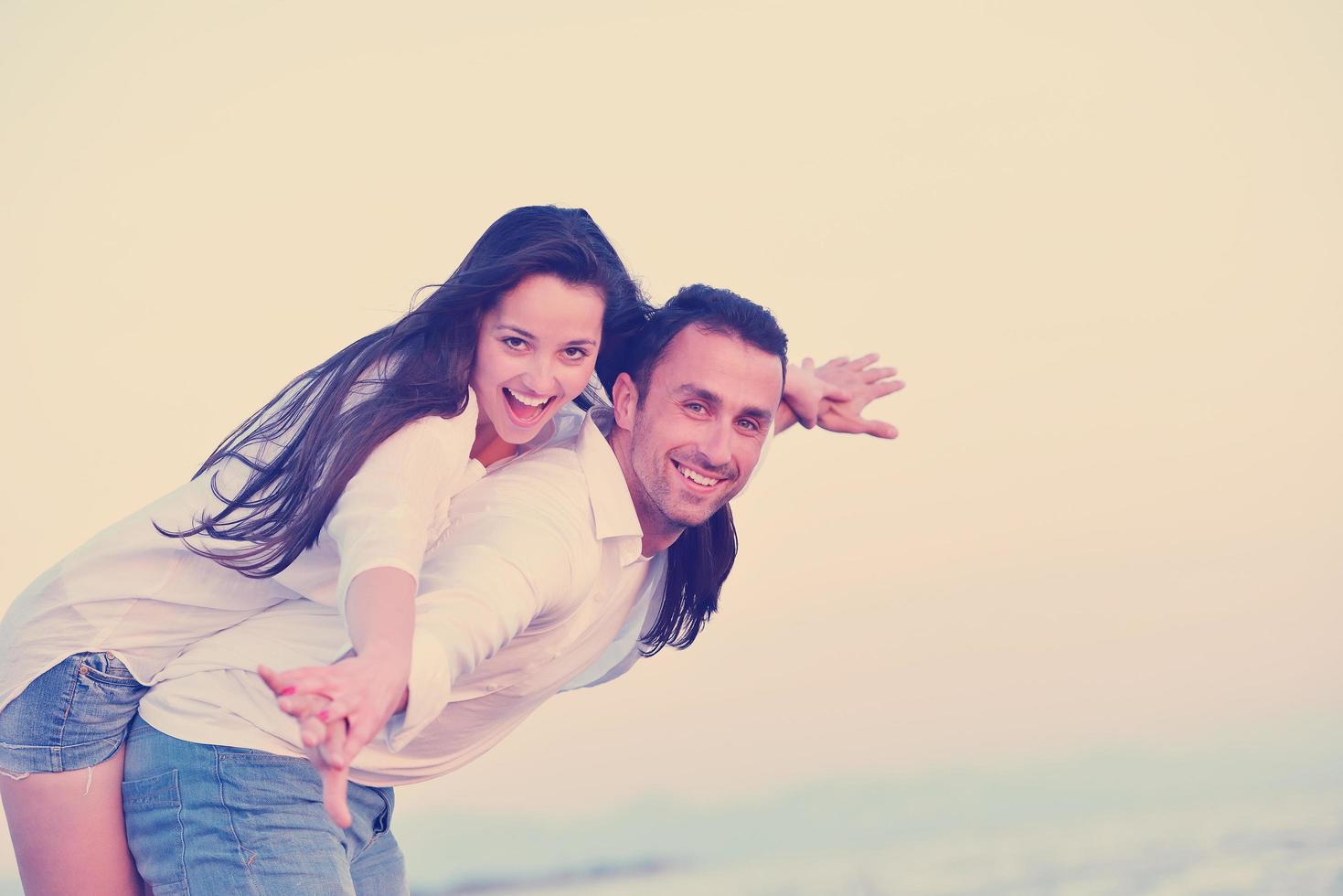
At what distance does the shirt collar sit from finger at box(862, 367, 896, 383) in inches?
51.9

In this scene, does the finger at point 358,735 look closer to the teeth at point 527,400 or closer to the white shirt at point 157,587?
the white shirt at point 157,587

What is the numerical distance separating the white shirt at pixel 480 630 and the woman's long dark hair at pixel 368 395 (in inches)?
8.3

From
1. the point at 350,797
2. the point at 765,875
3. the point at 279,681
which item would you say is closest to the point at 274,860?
the point at 350,797

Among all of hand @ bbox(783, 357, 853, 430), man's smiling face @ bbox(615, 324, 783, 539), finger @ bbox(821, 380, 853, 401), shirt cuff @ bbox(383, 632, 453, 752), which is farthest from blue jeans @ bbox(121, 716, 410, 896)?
finger @ bbox(821, 380, 853, 401)

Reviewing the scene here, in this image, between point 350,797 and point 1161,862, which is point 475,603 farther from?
point 1161,862

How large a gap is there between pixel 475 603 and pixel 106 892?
111cm

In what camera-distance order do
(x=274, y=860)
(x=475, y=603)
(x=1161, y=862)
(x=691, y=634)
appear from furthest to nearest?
1. (x=1161, y=862)
2. (x=691, y=634)
3. (x=274, y=860)
4. (x=475, y=603)

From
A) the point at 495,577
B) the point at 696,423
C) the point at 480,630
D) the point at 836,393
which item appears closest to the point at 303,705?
the point at 480,630

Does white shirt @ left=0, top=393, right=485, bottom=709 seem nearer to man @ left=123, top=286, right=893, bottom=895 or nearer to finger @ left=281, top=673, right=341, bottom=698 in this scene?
man @ left=123, top=286, right=893, bottom=895

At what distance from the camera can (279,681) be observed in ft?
5.82

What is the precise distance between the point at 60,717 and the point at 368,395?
0.91 meters

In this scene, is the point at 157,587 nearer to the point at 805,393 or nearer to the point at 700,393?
the point at 700,393

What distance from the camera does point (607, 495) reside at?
307 cm

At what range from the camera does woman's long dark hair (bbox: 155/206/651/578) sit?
264 centimetres
